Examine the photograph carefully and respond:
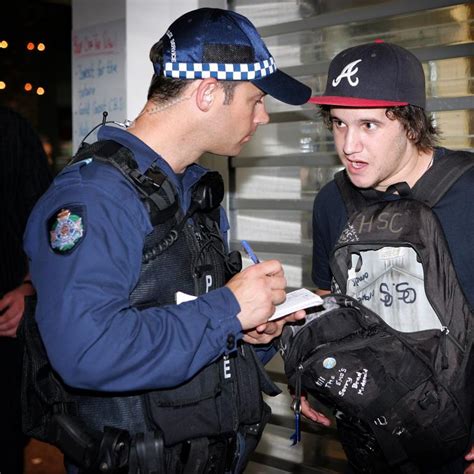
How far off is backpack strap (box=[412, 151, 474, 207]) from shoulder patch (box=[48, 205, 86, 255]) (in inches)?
46.1

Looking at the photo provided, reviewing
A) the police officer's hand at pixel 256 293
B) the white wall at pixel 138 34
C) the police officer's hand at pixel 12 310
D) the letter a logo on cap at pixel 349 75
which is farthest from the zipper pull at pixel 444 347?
the white wall at pixel 138 34

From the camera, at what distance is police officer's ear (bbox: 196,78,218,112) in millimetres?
2287

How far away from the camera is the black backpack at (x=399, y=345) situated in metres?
2.33

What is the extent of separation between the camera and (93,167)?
2143 mm

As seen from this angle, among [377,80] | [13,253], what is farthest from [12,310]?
[377,80]

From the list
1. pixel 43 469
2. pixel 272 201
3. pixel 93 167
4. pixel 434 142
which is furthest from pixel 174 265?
pixel 43 469

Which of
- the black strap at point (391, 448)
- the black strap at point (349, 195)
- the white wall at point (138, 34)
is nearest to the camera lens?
the black strap at point (391, 448)

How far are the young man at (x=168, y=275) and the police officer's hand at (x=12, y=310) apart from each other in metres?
1.14

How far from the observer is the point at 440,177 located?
2.53 metres

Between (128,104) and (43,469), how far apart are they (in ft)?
8.49

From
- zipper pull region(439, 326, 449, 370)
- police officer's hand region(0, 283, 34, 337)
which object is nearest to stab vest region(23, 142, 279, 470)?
zipper pull region(439, 326, 449, 370)

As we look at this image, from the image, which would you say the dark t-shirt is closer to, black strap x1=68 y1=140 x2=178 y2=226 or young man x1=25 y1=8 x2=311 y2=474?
young man x1=25 y1=8 x2=311 y2=474

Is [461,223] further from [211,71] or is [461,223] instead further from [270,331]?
[211,71]

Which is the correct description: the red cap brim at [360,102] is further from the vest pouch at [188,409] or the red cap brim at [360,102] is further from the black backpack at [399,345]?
the vest pouch at [188,409]
